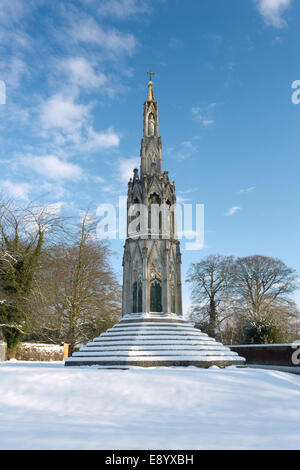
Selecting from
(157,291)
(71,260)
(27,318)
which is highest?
(71,260)

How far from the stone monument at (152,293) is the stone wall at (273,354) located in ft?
27.6

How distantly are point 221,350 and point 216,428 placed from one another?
10869 mm

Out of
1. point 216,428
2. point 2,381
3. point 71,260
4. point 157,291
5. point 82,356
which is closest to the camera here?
point 216,428

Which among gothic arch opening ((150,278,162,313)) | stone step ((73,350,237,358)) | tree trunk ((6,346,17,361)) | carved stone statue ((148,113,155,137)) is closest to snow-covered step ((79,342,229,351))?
stone step ((73,350,237,358))

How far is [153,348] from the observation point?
1466 cm

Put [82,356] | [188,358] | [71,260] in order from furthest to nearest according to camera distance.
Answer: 1. [71,260]
2. [82,356]
3. [188,358]

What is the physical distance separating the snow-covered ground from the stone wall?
43.2 feet

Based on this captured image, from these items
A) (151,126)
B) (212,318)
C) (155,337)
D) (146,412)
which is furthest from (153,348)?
(212,318)

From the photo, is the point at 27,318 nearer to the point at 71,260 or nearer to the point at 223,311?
the point at 71,260

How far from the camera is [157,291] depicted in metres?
18.5

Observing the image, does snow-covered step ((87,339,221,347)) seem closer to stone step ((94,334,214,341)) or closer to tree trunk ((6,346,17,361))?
stone step ((94,334,214,341))

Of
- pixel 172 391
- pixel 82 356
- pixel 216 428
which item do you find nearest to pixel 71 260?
pixel 82 356

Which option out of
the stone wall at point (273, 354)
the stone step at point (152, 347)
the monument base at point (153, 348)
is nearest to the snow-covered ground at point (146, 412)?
the monument base at point (153, 348)

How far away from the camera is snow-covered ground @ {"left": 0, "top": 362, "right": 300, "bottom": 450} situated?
4867 mm
